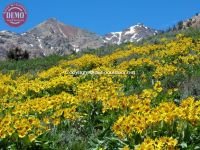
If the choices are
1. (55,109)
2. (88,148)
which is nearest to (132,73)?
(55,109)

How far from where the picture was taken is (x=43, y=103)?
31.8 feet

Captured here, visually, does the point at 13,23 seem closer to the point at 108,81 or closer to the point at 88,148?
the point at 108,81

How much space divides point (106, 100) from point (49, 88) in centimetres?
380

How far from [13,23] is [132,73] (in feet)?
37.9

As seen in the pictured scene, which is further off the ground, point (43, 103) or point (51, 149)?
point (43, 103)

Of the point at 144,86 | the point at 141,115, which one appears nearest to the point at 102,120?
the point at 141,115

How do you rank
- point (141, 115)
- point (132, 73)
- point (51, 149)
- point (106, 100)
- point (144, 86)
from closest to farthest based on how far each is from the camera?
point (141, 115), point (51, 149), point (106, 100), point (144, 86), point (132, 73)

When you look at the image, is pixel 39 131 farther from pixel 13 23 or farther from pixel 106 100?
pixel 13 23

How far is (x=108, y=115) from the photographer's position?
882cm

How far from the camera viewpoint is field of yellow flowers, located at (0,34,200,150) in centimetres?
686

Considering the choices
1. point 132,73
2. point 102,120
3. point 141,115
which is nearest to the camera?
point 141,115

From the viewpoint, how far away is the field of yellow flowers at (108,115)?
686 centimetres

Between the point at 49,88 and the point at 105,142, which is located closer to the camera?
the point at 105,142

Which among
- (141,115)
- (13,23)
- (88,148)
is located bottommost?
(88,148)
